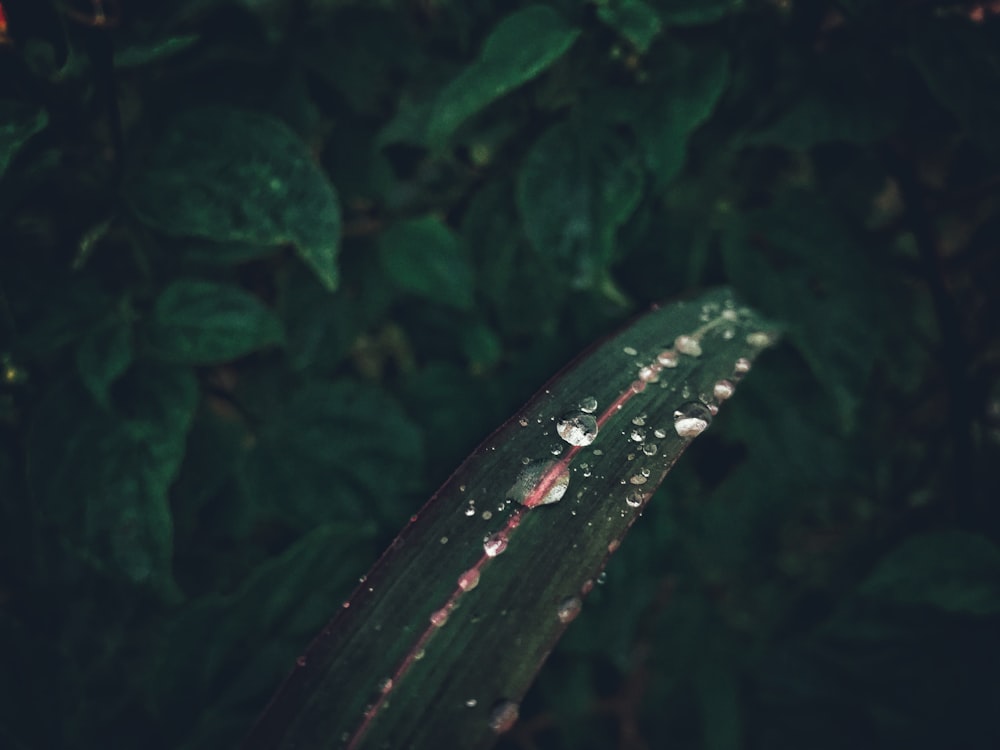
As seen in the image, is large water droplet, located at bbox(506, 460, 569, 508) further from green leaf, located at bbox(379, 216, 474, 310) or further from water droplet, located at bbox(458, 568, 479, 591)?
green leaf, located at bbox(379, 216, 474, 310)

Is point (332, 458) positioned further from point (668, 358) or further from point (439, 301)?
point (668, 358)

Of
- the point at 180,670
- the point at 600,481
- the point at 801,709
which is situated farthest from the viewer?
the point at 801,709

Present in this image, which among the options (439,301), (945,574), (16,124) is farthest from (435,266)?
(945,574)

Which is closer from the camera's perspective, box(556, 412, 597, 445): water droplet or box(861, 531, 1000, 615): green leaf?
box(556, 412, 597, 445): water droplet

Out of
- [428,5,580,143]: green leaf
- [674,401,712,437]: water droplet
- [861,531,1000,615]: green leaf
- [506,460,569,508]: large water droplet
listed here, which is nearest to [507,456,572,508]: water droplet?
[506,460,569,508]: large water droplet

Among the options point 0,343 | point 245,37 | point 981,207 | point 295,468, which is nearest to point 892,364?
point 981,207

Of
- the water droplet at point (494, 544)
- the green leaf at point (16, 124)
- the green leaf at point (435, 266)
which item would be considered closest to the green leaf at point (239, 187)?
the green leaf at point (16, 124)

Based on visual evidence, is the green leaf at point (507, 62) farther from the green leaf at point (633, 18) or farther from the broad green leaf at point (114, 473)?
the broad green leaf at point (114, 473)

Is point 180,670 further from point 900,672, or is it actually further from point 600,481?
point 900,672
